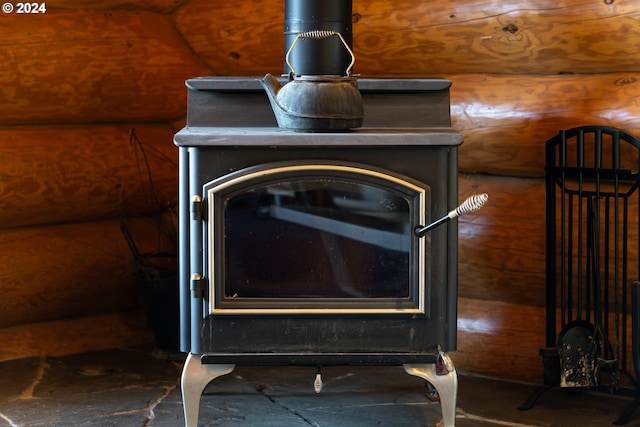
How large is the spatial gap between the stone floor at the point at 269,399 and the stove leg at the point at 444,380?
0.71 ft

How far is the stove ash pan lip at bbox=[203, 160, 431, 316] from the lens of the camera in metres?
2.57

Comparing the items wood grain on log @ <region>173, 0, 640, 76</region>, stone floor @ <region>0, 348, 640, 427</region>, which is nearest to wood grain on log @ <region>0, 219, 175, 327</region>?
stone floor @ <region>0, 348, 640, 427</region>

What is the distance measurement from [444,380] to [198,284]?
0.68 metres

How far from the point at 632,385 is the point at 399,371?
74 centimetres

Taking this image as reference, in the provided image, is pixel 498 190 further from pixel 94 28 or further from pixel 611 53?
pixel 94 28

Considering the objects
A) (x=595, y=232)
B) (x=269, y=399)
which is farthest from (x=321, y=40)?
(x=269, y=399)

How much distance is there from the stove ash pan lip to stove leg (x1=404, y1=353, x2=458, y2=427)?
0.16 metres

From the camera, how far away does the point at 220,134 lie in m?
2.57

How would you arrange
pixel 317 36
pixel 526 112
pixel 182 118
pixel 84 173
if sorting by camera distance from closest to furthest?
1. pixel 317 36
2. pixel 526 112
3. pixel 84 173
4. pixel 182 118

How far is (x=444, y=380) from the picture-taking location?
2682 millimetres

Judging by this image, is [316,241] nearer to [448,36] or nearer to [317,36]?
[317,36]

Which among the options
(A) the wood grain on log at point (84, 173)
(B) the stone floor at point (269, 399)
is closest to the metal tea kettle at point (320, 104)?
(B) the stone floor at point (269, 399)

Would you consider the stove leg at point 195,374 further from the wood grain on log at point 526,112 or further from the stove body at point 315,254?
the wood grain on log at point 526,112

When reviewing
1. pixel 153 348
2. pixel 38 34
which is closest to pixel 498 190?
pixel 153 348
